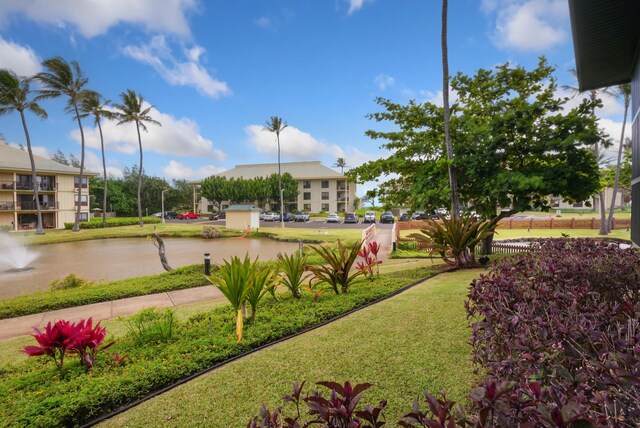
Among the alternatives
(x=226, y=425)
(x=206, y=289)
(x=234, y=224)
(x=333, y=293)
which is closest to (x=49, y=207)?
(x=234, y=224)

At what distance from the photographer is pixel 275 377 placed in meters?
3.49

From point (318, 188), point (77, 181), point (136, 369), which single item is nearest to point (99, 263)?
point (136, 369)

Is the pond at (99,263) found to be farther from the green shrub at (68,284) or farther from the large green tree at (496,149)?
the large green tree at (496,149)

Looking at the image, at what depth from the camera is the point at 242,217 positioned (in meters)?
31.9

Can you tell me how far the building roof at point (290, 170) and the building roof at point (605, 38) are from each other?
52.7 meters

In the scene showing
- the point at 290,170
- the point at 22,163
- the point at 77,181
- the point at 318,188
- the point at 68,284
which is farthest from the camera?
the point at 290,170

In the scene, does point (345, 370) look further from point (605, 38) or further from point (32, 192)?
point (32, 192)

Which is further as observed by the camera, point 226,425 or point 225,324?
point 225,324

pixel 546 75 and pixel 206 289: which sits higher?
pixel 546 75

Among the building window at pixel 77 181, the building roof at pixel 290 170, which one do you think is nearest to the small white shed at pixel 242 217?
the building window at pixel 77 181

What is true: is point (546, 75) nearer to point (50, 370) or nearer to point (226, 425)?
point (226, 425)

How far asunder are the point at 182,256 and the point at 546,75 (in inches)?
674

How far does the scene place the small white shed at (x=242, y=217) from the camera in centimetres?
3159

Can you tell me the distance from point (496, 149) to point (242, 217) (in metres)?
25.0
